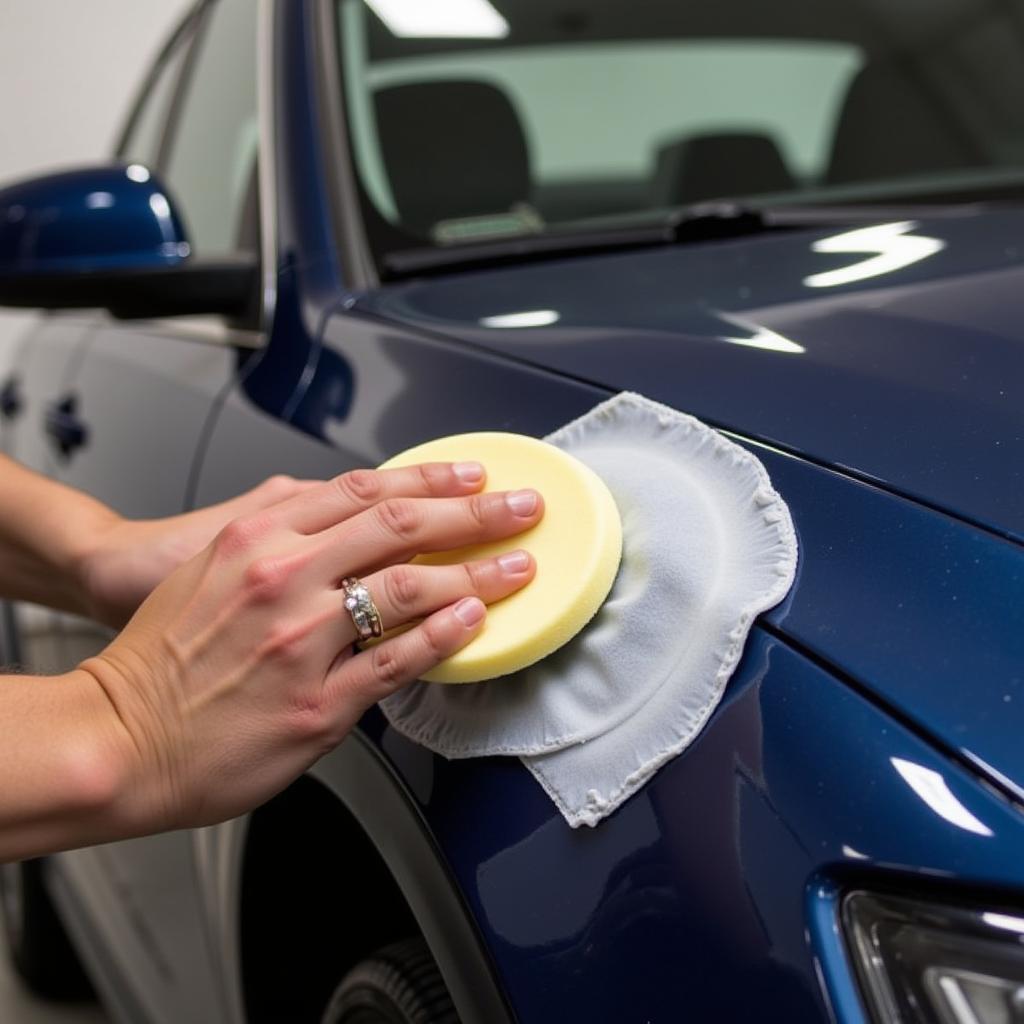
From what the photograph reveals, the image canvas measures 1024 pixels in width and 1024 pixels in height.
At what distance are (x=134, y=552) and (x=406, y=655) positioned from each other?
53 centimetres

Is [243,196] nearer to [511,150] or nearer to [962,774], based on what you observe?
[511,150]

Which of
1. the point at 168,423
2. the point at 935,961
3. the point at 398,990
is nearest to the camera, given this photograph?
the point at 935,961

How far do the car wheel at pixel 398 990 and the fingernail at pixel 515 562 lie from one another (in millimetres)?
252

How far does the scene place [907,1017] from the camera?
595 millimetres

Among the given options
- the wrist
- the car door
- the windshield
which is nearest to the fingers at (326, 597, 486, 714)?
the wrist

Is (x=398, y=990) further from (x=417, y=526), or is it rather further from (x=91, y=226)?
(x=91, y=226)

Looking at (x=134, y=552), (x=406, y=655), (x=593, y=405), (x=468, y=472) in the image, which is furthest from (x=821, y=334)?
(x=134, y=552)

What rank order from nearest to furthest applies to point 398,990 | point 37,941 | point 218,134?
1. point 398,990
2. point 218,134
3. point 37,941

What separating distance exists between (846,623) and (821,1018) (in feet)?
0.63

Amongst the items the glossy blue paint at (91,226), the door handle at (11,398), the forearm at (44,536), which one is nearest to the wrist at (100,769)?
the forearm at (44,536)

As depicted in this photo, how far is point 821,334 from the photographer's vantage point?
0.97 m

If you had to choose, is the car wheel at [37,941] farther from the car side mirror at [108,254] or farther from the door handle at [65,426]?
the car side mirror at [108,254]

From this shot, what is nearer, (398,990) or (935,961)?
(935,961)

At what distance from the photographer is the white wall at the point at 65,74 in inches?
222
